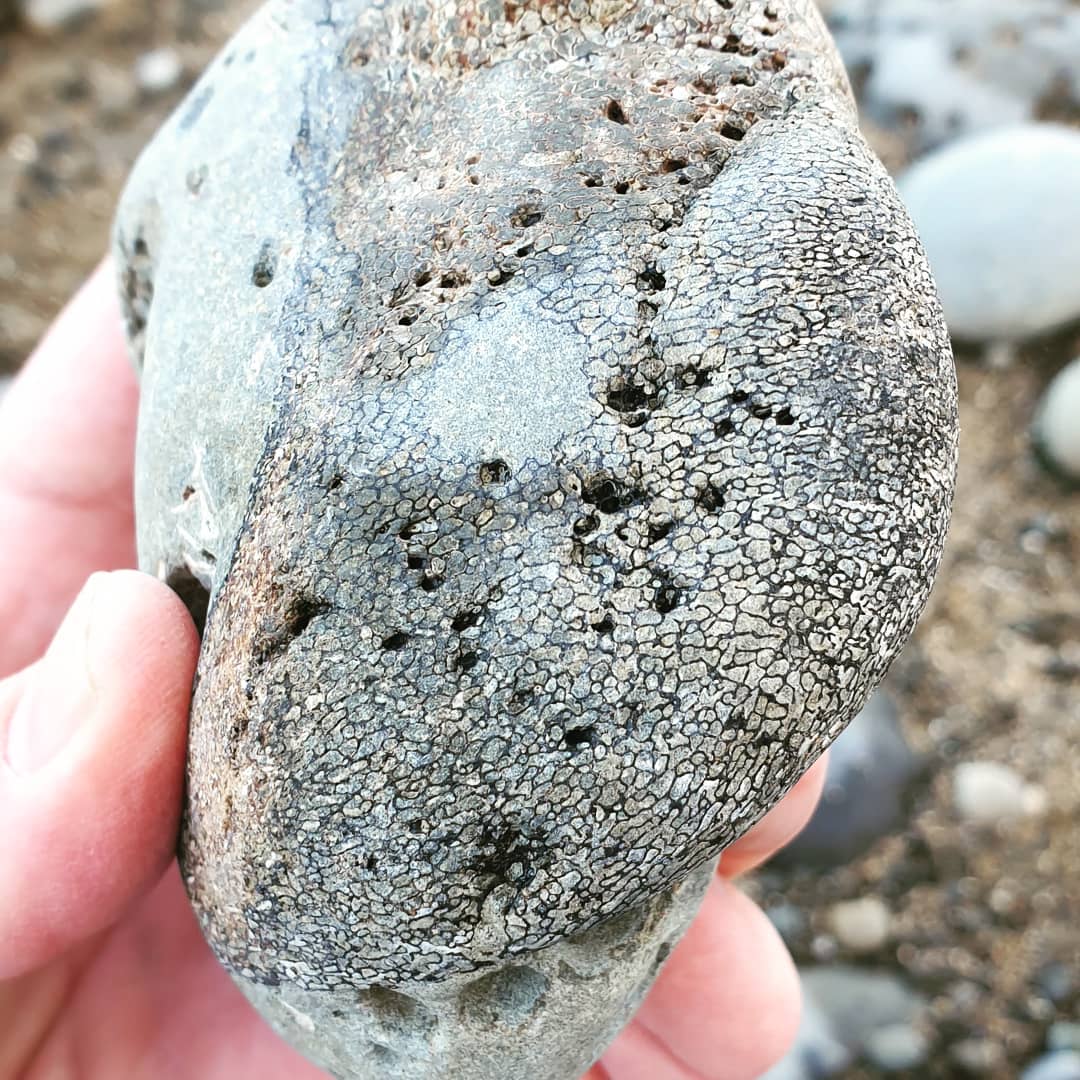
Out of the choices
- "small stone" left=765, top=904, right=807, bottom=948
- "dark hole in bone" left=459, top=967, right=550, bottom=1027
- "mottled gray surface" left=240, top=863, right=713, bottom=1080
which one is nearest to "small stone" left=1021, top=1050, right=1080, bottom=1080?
"small stone" left=765, top=904, right=807, bottom=948

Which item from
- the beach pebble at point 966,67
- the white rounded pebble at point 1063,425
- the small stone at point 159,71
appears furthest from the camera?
the small stone at point 159,71

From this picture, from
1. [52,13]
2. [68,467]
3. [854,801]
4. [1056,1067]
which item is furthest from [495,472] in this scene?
[52,13]

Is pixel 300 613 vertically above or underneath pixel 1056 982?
above

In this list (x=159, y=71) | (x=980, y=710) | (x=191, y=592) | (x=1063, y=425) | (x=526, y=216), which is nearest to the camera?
(x=526, y=216)

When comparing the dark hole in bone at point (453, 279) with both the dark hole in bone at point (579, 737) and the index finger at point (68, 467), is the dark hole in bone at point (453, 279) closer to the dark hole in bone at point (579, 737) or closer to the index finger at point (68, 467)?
the dark hole in bone at point (579, 737)

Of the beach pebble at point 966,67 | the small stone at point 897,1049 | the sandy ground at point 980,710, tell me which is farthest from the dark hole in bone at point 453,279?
the beach pebble at point 966,67

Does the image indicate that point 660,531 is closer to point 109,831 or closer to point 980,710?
point 109,831
